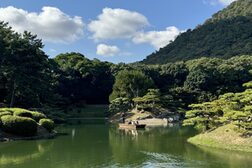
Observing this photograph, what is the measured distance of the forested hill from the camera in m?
123

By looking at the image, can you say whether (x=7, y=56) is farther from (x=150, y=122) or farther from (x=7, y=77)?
(x=150, y=122)

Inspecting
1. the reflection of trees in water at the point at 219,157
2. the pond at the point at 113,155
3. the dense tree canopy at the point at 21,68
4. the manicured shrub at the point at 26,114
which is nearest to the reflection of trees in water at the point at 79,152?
the pond at the point at 113,155

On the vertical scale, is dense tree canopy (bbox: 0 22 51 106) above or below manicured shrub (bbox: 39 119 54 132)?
above

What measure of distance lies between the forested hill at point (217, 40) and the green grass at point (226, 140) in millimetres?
83325

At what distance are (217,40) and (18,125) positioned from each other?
334 ft

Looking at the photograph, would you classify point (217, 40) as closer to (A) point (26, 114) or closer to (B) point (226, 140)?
(A) point (26, 114)

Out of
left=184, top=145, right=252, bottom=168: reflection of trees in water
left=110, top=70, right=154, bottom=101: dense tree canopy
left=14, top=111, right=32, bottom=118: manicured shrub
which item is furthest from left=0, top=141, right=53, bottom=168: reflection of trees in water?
left=110, top=70, right=154, bottom=101: dense tree canopy

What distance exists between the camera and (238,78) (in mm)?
90188

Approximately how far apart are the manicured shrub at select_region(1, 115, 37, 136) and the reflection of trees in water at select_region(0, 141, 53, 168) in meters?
2.18

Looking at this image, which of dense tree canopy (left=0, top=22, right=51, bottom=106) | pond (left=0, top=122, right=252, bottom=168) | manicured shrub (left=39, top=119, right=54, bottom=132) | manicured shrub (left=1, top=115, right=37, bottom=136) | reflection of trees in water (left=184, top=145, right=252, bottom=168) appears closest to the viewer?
reflection of trees in water (left=184, top=145, right=252, bottom=168)

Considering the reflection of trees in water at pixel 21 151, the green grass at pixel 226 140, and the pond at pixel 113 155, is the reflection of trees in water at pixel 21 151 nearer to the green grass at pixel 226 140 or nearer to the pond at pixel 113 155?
the pond at pixel 113 155

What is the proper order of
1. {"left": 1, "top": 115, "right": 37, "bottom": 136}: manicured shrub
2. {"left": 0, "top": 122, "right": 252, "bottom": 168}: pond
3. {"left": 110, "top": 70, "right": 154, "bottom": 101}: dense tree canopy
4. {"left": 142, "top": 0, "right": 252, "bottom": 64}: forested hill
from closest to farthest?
{"left": 0, "top": 122, "right": 252, "bottom": 168}: pond → {"left": 1, "top": 115, "right": 37, "bottom": 136}: manicured shrub → {"left": 110, "top": 70, "right": 154, "bottom": 101}: dense tree canopy → {"left": 142, "top": 0, "right": 252, "bottom": 64}: forested hill

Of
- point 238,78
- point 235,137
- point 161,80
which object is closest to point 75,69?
point 161,80

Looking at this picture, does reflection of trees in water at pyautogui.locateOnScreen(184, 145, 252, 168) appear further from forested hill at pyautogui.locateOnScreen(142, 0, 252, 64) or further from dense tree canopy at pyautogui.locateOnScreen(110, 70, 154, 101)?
forested hill at pyautogui.locateOnScreen(142, 0, 252, 64)
